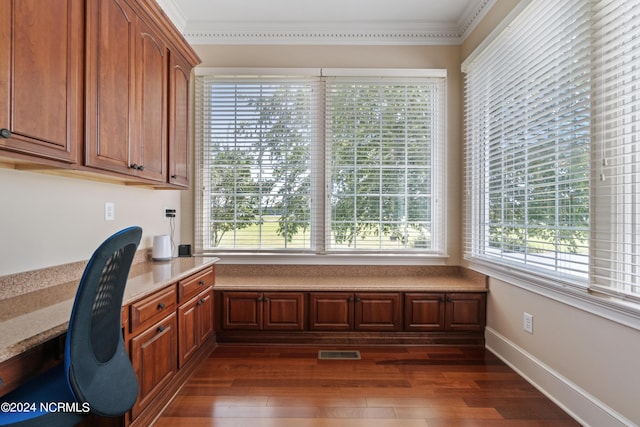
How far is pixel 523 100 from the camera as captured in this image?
95.6 inches

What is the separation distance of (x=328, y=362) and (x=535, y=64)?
8.96ft

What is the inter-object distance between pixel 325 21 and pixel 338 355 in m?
3.20

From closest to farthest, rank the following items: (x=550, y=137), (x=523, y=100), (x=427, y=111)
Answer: (x=550, y=137)
(x=523, y=100)
(x=427, y=111)

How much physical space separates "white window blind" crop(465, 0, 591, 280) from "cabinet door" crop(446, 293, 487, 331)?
0.42 metres

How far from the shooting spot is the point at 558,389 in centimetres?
211

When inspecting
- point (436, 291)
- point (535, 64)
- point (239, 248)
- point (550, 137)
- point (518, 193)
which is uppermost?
point (535, 64)

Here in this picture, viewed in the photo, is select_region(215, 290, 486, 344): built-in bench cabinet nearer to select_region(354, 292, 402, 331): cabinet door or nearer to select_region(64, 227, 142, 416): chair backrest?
select_region(354, 292, 402, 331): cabinet door

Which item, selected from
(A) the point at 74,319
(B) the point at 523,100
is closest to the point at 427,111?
(B) the point at 523,100

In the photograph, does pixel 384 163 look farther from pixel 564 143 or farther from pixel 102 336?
pixel 102 336

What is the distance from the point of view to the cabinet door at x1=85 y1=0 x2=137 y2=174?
1697mm

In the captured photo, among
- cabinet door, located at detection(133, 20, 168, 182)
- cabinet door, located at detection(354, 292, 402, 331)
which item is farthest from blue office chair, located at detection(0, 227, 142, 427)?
cabinet door, located at detection(354, 292, 402, 331)

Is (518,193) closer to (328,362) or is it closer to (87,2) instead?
(328,362)

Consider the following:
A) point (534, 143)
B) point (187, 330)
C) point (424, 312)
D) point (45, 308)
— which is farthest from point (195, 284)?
point (534, 143)

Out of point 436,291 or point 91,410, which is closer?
point 91,410
